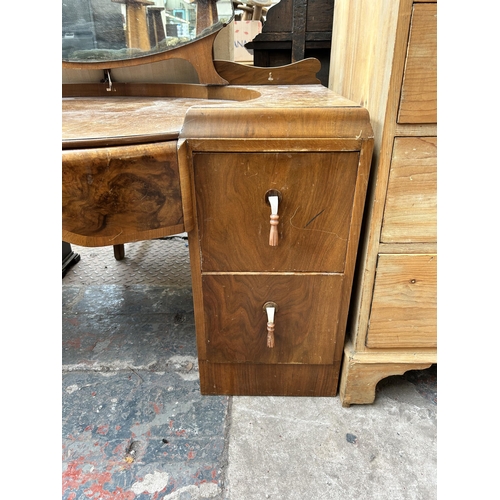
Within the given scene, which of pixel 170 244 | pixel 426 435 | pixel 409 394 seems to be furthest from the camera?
pixel 170 244

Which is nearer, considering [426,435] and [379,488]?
[379,488]

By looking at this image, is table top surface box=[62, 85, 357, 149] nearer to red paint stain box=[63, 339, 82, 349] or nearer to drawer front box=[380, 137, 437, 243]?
drawer front box=[380, 137, 437, 243]

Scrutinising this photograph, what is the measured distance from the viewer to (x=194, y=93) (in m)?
1.04

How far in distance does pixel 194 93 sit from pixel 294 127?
565mm

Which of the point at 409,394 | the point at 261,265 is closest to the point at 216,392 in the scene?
the point at 261,265

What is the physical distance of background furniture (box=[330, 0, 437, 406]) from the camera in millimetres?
554

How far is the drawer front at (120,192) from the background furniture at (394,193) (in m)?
0.36

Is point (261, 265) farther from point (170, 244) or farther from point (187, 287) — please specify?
point (170, 244)

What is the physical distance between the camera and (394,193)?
2.10 feet

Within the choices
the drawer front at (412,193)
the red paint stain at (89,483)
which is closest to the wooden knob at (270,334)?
the drawer front at (412,193)

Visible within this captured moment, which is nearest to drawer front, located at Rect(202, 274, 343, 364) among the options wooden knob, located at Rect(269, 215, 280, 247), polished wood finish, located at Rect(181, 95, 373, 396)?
polished wood finish, located at Rect(181, 95, 373, 396)

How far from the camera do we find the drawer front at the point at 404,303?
700 mm

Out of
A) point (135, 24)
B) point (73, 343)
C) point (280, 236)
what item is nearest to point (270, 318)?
point (280, 236)

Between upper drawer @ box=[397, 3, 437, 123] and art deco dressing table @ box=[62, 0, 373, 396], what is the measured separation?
68 mm
